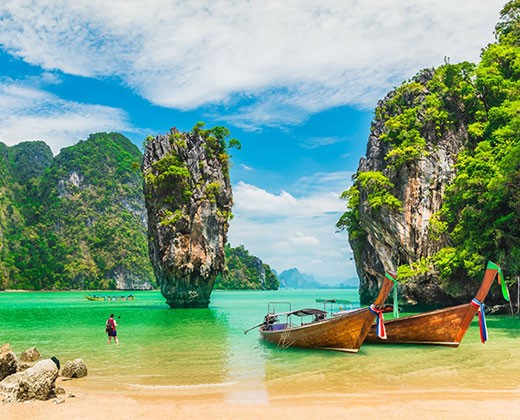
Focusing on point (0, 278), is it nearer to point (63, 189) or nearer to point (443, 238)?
point (63, 189)

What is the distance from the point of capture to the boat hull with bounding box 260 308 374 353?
13.2m

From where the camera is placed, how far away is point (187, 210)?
122 feet

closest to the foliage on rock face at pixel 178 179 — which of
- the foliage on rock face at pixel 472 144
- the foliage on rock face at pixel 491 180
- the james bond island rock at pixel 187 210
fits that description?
the james bond island rock at pixel 187 210

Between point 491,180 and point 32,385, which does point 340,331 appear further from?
point 491,180

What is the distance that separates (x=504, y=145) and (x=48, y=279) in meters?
90.4

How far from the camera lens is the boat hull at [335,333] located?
13.2 meters

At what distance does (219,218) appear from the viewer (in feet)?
126

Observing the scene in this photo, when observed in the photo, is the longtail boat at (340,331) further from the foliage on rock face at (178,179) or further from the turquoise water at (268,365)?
the foliage on rock face at (178,179)

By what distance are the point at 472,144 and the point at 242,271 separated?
10067cm

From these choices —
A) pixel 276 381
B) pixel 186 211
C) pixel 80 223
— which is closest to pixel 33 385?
pixel 276 381

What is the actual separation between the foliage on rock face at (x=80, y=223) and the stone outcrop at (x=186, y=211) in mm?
49034

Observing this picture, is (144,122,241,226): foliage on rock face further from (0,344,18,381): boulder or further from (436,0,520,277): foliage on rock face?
(0,344,18,381): boulder

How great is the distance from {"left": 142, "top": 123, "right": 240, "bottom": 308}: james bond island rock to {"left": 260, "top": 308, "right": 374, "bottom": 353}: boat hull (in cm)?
2260

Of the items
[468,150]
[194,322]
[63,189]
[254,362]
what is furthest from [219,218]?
[63,189]
